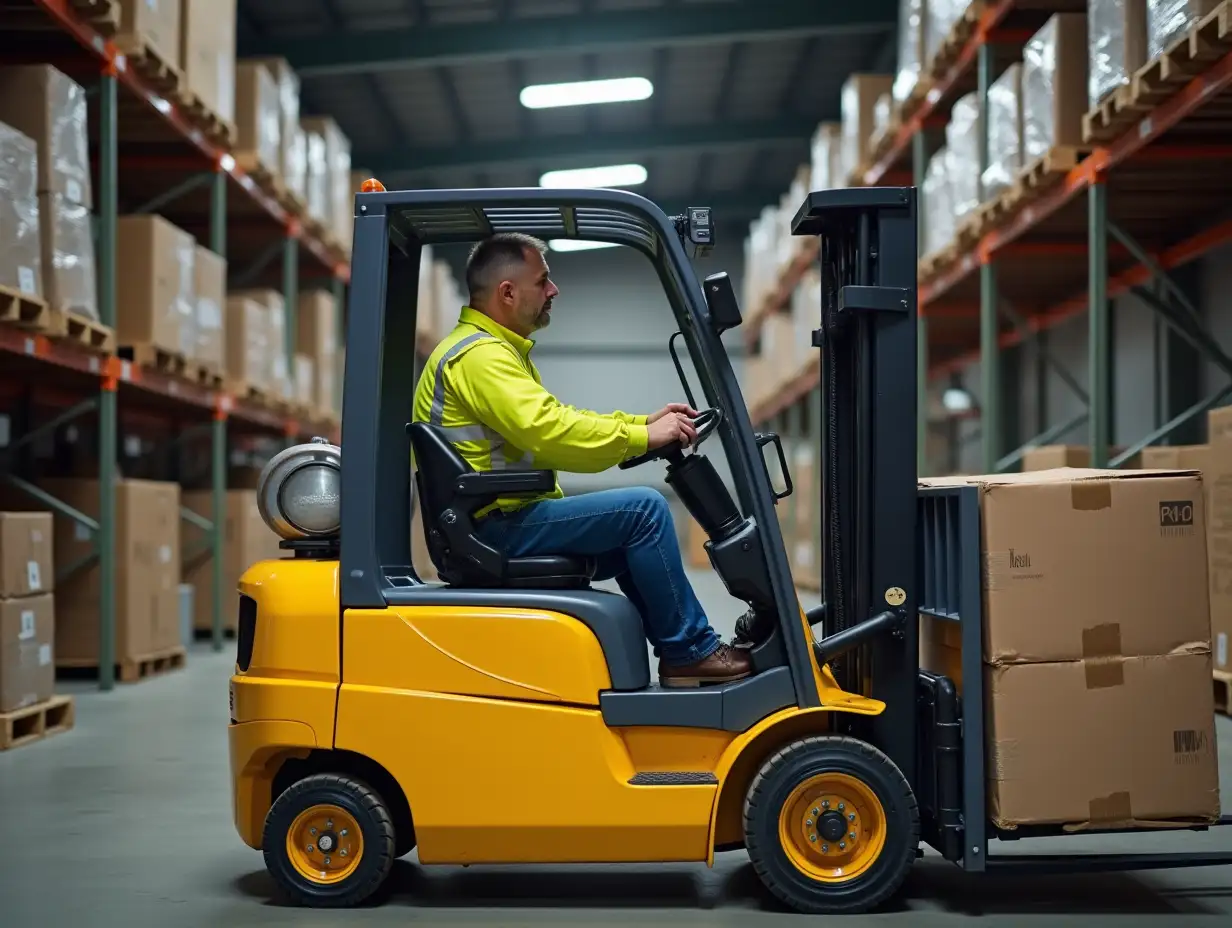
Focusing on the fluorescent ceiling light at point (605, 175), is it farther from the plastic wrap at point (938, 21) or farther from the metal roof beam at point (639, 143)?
the plastic wrap at point (938, 21)

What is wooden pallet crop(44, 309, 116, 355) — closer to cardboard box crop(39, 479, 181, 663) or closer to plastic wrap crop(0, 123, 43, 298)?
plastic wrap crop(0, 123, 43, 298)

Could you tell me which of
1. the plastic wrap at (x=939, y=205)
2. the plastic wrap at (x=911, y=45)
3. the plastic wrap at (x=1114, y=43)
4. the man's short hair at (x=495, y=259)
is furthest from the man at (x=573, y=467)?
the plastic wrap at (x=911, y=45)

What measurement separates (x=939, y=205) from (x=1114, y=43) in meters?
3.09

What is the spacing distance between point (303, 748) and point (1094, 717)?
1877 mm

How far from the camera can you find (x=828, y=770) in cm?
303

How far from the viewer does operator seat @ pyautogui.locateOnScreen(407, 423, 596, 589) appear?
3.09 m

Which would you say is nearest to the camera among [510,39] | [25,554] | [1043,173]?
[25,554]

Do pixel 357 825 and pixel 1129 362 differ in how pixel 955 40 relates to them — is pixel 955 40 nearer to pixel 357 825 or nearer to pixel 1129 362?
pixel 1129 362

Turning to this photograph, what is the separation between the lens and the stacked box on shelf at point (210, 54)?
8.00m

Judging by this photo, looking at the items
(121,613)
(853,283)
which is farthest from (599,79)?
(853,283)

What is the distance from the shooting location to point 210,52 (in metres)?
8.45

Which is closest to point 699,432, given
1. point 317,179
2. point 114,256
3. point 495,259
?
point 495,259

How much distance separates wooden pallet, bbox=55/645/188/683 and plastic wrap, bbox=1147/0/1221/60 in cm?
641

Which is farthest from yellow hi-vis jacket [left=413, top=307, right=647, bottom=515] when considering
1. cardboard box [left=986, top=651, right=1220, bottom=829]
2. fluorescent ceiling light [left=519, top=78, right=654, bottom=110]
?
fluorescent ceiling light [left=519, top=78, right=654, bottom=110]
